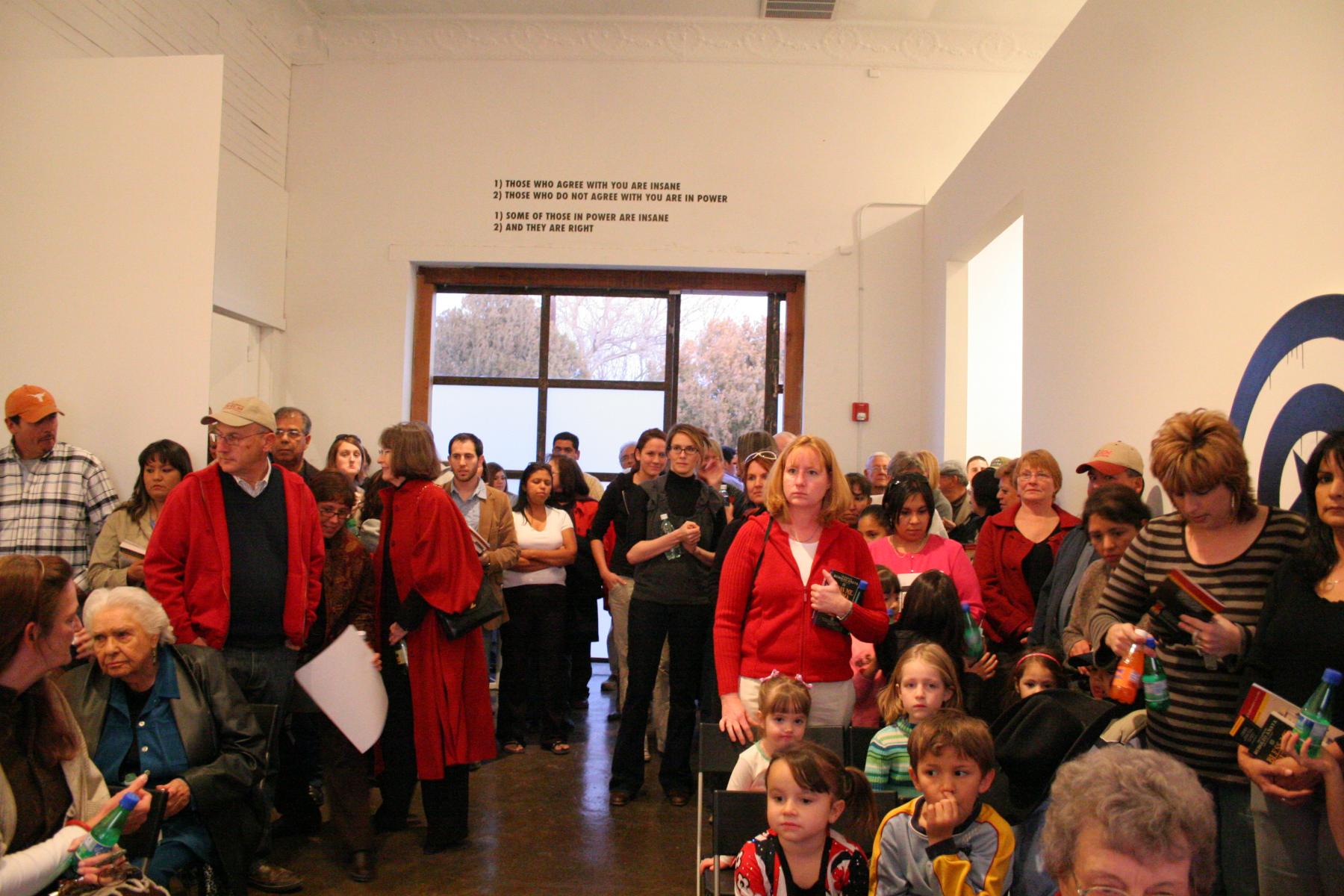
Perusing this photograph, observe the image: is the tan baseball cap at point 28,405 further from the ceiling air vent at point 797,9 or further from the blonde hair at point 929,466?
the ceiling air vent at point 797,9

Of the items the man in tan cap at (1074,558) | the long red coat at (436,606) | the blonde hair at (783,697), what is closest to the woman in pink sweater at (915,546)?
the man in tan cap at (1074,558)

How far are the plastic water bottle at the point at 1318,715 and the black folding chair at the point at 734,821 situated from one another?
50.4 inches

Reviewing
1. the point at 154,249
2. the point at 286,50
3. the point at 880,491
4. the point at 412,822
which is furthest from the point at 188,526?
the point at 286,50

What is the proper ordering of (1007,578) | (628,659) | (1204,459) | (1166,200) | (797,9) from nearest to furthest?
(1204,459), (1166,200), (1007,578), (628,659), (797,9)

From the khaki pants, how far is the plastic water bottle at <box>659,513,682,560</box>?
32 centimetres

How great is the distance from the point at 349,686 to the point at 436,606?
0.46m

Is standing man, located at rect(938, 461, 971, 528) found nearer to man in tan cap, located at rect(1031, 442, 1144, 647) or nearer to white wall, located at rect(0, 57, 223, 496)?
man in tan cap, located at rect(1031, 442, 1144, 647)

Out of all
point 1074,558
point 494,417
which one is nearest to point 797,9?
point 494,417

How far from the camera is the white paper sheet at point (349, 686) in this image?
331 cm

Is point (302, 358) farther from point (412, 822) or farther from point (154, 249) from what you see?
Result: point (412, 822)

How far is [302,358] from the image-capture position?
26.9 ft

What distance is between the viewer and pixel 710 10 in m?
8.02

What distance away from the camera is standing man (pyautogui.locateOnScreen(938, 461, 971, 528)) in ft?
19.4

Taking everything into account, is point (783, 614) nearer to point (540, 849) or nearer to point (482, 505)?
point (540, 849)
